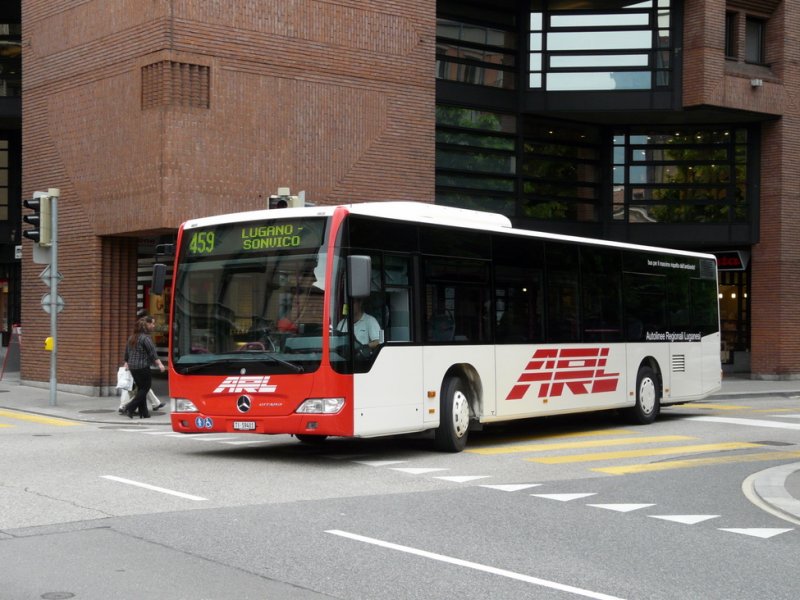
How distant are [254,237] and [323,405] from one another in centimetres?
221

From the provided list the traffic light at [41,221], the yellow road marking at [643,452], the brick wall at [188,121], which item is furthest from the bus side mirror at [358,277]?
the traffic light at [41,221]

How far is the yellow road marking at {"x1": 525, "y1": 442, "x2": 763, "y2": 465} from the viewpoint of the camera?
46.1 ft

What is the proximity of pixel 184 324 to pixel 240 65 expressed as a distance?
1069 cm

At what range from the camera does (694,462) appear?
550 inches

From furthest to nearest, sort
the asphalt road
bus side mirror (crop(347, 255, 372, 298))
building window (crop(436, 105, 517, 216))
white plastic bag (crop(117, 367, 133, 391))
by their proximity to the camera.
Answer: building window (crop(436, 105, 517, 216)) < white plastic bag (crop(117, 367, 133, 391)) < bus side mirror (crop(347, 255, 372, 298)) < the asphalt road

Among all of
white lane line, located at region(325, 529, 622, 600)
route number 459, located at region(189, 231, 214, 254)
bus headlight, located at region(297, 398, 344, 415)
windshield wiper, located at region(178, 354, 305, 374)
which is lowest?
white lane line, located at region(325, 529, 622, 600)

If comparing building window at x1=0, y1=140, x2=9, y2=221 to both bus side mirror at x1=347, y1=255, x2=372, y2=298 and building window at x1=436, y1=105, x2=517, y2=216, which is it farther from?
bus side mirror at x1=347, y1=255, x2=372, y2=298

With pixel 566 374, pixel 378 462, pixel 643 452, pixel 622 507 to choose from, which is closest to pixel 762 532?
pixel 622 507

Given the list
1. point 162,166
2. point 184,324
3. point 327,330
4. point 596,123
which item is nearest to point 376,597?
point 327,330

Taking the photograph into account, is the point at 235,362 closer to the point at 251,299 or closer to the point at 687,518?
the point at 251,299

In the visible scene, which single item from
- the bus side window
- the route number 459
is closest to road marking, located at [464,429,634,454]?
the bus side window

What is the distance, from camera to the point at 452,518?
31.0ft

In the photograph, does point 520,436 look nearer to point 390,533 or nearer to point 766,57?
point 390,533

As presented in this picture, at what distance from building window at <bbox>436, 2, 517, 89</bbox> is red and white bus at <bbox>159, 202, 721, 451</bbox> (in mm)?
13850
